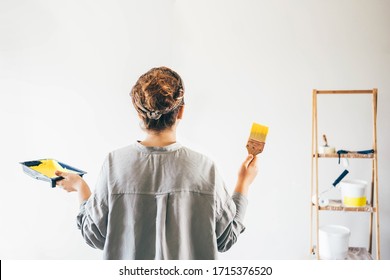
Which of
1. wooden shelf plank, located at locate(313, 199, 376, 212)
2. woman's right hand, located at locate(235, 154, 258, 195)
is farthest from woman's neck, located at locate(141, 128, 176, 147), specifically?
wooden shelf plank, located at locate(313, 199, 376, 212)

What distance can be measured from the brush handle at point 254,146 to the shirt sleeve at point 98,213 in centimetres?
51

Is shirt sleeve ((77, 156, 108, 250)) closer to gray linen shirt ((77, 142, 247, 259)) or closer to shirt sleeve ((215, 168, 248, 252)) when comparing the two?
gray linen shirt ((77, 142, 247, 259))

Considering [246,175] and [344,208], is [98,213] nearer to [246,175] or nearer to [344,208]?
[246,175]

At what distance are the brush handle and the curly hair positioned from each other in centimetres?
36

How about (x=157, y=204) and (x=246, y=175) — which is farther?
(x=246, y=175)

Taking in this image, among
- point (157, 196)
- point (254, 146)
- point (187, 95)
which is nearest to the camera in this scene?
point (157, 196)

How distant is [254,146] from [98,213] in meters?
0.58

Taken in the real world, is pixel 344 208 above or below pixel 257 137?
below

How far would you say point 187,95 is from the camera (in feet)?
7.28

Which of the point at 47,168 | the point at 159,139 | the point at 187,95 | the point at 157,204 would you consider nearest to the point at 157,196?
the point at 157,204

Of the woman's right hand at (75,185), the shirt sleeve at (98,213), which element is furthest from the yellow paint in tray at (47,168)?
the shirt sleeve at (98,213)

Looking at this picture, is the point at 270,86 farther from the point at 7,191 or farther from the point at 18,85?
the point at 7,191

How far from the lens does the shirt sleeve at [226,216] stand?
3.40 feet

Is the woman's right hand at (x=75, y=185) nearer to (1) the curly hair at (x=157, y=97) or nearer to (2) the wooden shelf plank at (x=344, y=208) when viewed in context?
(1) the curly hair at (x=157, y=97)
